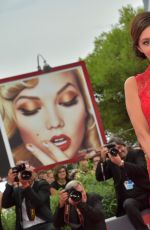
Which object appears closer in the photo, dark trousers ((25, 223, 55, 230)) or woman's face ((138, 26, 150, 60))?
woman's face ((138, 26, 150, 60))

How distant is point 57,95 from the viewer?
28.8ft

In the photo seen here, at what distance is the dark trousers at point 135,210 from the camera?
6168mm

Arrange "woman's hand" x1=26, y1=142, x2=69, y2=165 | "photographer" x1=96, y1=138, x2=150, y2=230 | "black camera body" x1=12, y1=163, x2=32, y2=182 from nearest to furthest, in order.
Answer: "black camera body" x1=12, y1=163, x2=32, y2=182 < "photographer" x1=96, y1=138, x2=150, y2=230 < "woman's hand" x1=26, y1=142, x2=69, y2=165

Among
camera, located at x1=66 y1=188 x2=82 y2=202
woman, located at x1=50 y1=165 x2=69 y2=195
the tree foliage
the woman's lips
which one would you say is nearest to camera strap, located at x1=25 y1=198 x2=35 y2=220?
camera, located at x1=66 y1=188 x2=82 y2=202

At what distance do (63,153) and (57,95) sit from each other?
1022mm

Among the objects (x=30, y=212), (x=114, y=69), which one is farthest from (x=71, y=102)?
(x=114, y=69)

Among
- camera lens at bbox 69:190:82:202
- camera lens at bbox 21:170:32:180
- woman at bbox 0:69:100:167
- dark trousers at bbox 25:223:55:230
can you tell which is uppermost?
woman at bbox 0:69:100:167

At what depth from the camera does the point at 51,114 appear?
28.3 ft

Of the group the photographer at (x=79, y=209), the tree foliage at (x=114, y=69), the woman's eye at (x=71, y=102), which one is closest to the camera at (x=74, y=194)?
the photographer at (x=79, y=209)

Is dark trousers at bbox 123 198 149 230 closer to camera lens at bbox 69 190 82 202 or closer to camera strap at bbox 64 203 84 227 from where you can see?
camera strap at bbox 64 203 84 227

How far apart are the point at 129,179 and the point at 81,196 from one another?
3.56 ft

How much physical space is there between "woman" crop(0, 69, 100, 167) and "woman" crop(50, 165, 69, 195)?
1.38 meters

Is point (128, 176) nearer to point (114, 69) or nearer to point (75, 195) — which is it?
point (75, 195)

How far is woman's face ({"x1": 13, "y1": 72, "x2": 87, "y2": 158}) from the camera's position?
850cm
